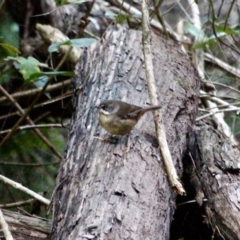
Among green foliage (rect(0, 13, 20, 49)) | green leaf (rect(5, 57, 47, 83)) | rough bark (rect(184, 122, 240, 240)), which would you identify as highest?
green foliage (rect(0, 13, 20, 49))

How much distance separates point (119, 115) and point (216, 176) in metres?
0.60

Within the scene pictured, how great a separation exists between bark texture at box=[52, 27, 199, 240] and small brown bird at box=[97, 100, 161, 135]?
0.21 ft

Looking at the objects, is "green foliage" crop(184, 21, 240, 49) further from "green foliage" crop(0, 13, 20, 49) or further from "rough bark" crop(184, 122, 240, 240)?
"green foliage" crop(0, 13, 20, 49)

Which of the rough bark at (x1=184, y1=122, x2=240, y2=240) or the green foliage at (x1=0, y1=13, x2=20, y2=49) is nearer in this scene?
the rough bark at (x1=184, y1=122, x2=240, y2=240)

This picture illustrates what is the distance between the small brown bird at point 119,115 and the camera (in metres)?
3.25

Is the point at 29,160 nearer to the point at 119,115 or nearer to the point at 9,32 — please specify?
the point at 9,32

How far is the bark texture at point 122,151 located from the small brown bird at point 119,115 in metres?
0.06

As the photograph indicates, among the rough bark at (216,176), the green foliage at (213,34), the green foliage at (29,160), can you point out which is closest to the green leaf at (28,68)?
the green foliage at (29,160)

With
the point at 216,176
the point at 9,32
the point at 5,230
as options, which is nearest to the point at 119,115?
the point at 216,176

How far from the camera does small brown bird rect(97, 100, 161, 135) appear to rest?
325 cm

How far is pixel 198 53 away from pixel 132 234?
335 centimetres

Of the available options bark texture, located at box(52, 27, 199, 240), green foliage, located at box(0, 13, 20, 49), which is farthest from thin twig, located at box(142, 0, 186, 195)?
green foliage, located at box(0, 13, 20, 49)

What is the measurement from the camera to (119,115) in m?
3.25

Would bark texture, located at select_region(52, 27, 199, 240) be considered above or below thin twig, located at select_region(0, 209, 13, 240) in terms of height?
above
